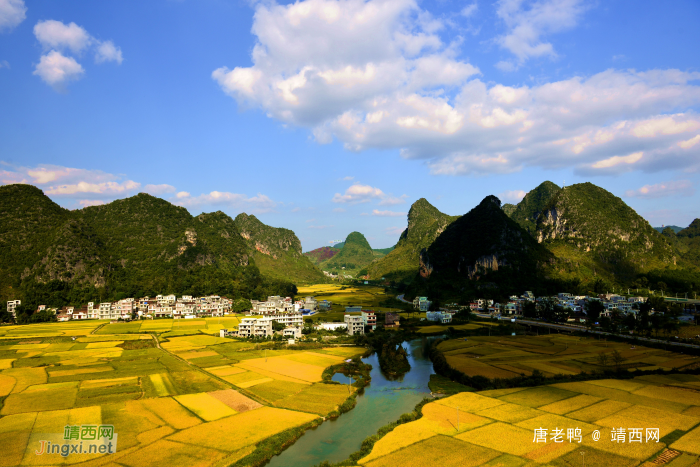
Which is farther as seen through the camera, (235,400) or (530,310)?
(530,310)

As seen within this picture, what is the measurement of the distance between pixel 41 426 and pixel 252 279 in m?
84.5

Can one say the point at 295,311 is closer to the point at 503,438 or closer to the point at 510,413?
the point at 510,413

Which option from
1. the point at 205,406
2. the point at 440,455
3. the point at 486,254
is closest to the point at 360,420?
the point at 440,455

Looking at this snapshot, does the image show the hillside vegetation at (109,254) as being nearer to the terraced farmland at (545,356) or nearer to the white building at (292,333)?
the white building at (292,333)

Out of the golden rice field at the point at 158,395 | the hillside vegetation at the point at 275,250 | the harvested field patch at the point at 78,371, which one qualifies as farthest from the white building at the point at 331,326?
the hillside vegetation at the point at 275,250

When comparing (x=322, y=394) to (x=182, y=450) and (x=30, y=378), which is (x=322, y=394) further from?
(x=30, y=378)

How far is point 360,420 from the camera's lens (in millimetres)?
23578

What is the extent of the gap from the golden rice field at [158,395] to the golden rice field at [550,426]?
6.81m

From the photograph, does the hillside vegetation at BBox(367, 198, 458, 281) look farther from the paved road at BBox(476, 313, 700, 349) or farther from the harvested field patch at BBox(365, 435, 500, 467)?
the harvested field patch at BBox(365, 435, 500, 467)

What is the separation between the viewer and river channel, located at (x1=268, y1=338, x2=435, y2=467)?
18.9m

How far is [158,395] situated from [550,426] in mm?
25113

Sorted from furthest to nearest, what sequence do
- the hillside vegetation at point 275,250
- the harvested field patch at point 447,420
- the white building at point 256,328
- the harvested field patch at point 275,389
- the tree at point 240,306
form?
the hillside vegetation at point 275,250 < the tree at point 240,306 < the white building at point 256,328 < the harvested field patch at point 275,389 < the harvested field patch at point 447,420

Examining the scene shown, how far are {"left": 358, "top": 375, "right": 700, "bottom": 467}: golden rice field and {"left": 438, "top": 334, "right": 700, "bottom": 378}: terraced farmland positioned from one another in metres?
5.03

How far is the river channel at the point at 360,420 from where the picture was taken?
62.0 feet
